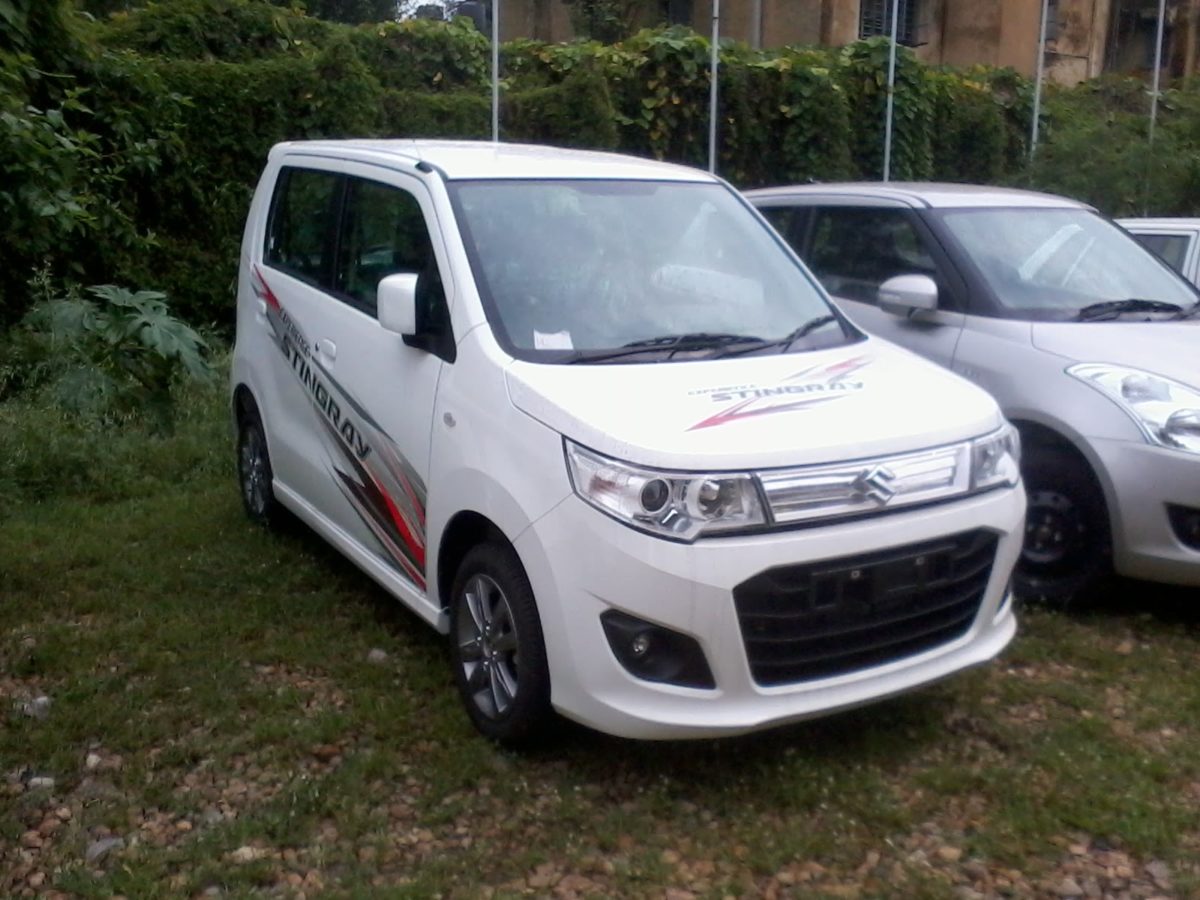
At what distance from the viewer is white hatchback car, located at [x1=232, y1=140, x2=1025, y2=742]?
3.97 meters

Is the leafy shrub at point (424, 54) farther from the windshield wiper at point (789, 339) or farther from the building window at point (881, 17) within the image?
the building window at point (881, 17)

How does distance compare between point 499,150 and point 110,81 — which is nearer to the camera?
point 499,150

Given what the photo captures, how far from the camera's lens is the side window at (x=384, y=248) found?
16.3 feet

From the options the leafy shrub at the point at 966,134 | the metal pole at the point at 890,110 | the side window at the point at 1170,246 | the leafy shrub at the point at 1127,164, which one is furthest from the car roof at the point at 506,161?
the leafy shrub at the point at 966,134

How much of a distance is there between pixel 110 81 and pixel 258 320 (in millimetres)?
4009

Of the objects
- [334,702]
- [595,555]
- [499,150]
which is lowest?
[334,702]

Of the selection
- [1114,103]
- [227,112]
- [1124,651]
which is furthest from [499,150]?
[1114,103]

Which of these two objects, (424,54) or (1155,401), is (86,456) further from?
(424,54)

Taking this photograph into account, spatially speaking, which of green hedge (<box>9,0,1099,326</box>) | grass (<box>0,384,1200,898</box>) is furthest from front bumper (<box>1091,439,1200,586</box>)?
green hedge (<box>9,0,1099,326</box>)

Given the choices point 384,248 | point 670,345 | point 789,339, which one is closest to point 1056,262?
point 789,339

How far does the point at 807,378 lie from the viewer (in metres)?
4.58

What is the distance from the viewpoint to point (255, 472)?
22.8ft

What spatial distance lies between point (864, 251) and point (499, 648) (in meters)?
3.40

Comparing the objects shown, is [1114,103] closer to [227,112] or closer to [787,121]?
[787,121]
